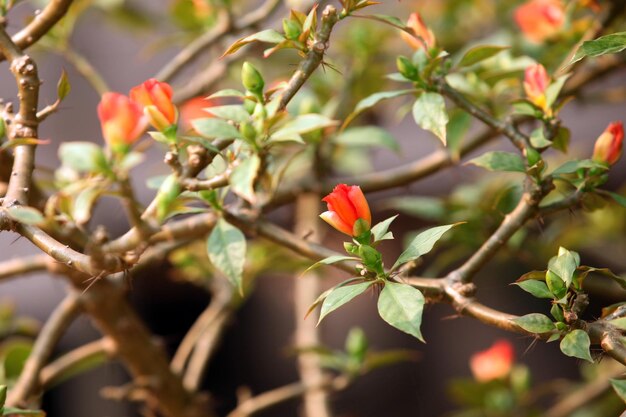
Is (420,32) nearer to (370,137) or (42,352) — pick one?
(370,137)

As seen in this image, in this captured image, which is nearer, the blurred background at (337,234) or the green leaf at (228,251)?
the green leaf at (228,251)

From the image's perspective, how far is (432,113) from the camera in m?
0.77

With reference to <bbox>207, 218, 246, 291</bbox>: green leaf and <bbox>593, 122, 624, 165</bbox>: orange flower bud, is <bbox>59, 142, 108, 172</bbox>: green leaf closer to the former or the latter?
<bbox>207, 218, 246, 291</bbox>: green leaf

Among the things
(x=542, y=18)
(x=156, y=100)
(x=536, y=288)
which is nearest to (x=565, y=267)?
(x=536, y=288)

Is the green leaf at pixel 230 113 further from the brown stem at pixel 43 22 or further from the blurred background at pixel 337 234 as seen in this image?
the blurred background at pixel 337 234

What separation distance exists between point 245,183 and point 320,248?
0.23 metres

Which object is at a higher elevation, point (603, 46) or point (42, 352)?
point (603, 46)

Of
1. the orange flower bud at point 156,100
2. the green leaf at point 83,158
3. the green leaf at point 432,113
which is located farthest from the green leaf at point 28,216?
the green leaf at point 432,113

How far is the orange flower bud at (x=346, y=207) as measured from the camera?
2.16ft

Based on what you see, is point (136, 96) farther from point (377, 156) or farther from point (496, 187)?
point (377, 156)

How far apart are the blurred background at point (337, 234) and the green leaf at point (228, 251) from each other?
623 mm

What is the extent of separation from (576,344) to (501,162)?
→ 0.23 metres

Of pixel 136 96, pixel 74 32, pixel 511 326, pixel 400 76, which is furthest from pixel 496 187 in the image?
pixel 74 32

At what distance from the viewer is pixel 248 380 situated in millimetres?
1901
